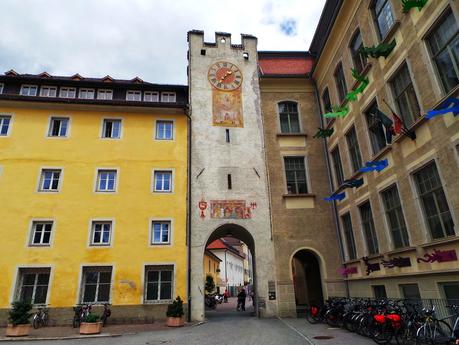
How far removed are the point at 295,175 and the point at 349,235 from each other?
5.06m

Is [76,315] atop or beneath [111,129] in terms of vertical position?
beneath

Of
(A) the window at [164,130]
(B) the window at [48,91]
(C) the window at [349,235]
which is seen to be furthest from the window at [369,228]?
(B) the window at [48,91]

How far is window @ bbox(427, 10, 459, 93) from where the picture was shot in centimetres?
1016

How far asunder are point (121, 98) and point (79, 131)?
3526 mm

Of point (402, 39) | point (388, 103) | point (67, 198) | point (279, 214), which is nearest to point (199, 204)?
point (279, 214)

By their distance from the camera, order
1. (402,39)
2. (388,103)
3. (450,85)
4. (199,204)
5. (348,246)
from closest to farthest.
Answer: (450,85), (402,39), (388,103), (348,246), (199,204)

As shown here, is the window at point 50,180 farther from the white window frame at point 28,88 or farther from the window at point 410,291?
the window at point 410,291

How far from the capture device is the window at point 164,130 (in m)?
21.9

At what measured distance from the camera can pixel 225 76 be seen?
943 inches

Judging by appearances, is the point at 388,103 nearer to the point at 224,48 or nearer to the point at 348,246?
the point at 348,246

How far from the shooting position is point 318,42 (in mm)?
23297

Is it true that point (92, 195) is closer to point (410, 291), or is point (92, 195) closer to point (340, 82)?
point (340, 82)

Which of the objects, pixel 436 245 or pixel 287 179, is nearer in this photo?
pixel 436 245

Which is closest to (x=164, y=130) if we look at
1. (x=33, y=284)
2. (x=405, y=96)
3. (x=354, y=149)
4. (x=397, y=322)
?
(x=33, y=284)
